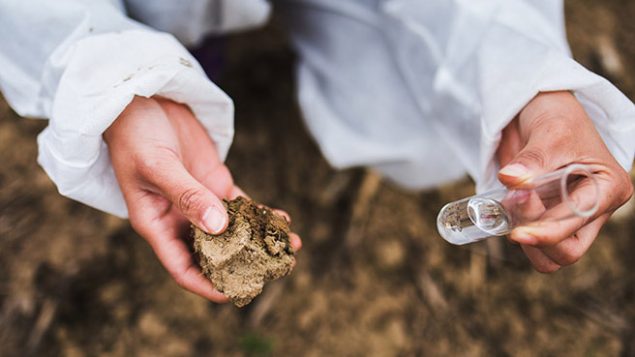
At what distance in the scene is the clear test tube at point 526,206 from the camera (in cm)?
100

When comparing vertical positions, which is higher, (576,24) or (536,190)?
(536,190)

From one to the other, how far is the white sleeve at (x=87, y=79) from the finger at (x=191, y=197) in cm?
17

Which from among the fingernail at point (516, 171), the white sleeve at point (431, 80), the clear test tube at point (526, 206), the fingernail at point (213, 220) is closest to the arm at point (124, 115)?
the fingernail at point (213, 220)

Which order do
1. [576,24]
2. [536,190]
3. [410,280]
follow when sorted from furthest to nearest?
1. [576,24]
2. [410,280]
3. [536,190]

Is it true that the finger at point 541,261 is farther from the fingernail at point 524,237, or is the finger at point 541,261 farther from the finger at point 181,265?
the finger at point 181,265

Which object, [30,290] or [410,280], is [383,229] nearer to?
[410,280]

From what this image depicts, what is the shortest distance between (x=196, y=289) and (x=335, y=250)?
852mm

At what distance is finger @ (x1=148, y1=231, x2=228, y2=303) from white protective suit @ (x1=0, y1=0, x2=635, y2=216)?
19cm

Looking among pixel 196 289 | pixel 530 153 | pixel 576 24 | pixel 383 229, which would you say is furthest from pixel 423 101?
pixel 576 24

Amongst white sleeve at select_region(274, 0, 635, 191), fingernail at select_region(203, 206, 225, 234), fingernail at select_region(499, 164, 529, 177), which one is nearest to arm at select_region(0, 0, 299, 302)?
fingernail at select_region(203, 206, 225, 234)

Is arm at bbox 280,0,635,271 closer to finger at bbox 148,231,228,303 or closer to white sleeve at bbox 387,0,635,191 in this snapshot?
white sleeve at bbox 387,0,635,191

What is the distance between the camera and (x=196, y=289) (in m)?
1.20

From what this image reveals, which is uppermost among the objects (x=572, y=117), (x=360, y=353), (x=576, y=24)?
(x=572, y=117)

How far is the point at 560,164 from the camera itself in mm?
1066
